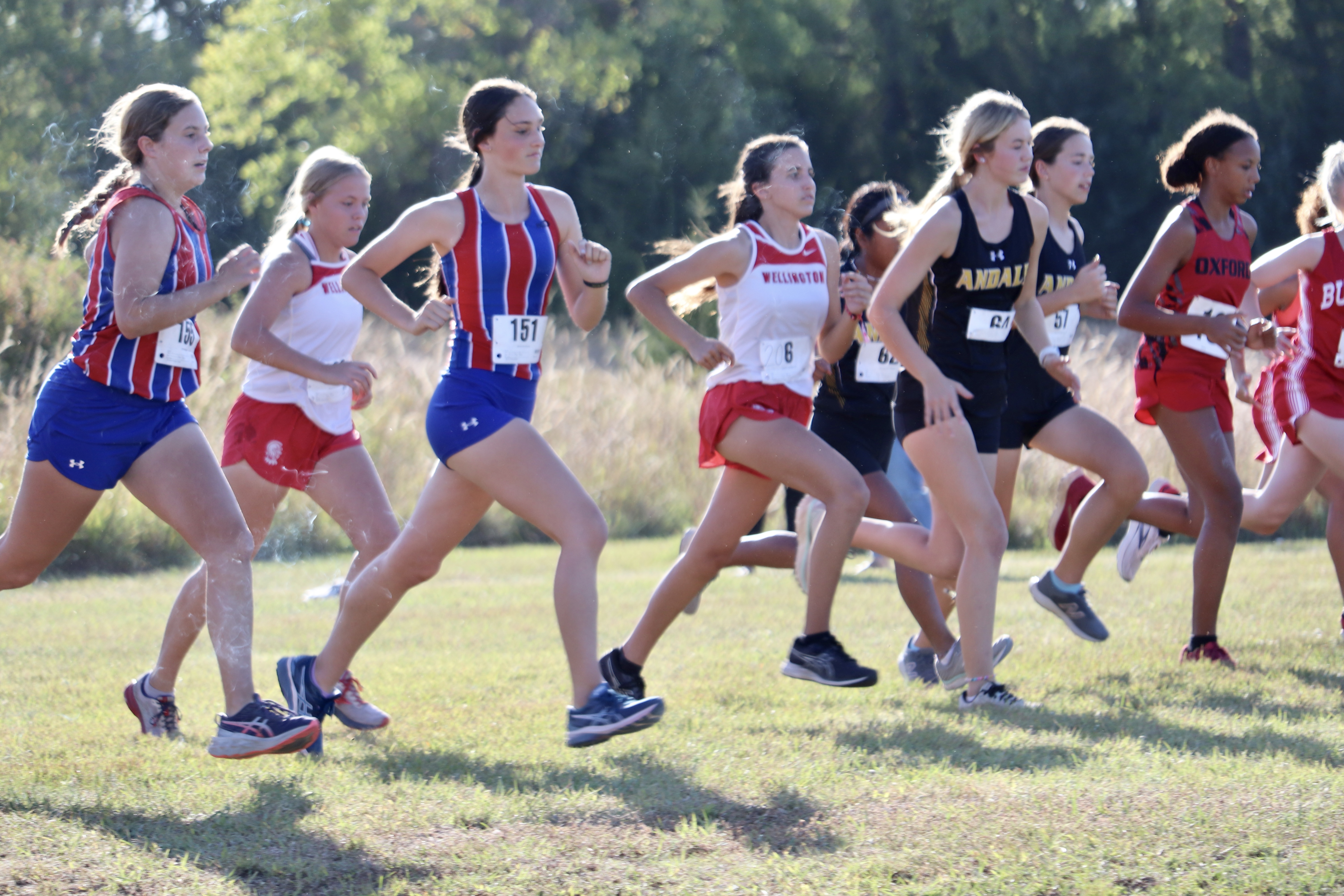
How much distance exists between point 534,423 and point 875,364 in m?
8.67

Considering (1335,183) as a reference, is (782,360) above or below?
below

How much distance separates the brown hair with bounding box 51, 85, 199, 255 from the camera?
4371mm

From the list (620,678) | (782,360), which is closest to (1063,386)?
(782,360)

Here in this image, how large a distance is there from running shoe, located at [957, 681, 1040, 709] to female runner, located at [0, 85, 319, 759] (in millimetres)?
2256

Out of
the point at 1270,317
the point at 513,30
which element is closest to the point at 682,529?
the point at 1270,317

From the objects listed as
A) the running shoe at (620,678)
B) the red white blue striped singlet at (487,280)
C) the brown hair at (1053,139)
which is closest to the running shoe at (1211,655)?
the brown hair at (1053,139)

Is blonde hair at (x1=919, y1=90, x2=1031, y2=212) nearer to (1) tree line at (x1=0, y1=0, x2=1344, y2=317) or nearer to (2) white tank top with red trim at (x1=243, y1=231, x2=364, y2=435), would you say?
(2) white tank top with red trim at (x1=243, y1=231, x2=364, y2=435)

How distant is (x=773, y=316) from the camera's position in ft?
17.4

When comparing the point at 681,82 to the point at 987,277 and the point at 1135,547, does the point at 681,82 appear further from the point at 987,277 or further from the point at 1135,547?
the point at 987,277

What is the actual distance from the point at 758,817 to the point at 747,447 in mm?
1643

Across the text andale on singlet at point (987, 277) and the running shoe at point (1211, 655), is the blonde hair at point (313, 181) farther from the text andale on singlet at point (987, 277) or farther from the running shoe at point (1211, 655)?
the running shoe at point (1211, 655)

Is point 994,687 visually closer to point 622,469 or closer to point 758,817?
point 758,817

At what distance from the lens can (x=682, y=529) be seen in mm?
13555

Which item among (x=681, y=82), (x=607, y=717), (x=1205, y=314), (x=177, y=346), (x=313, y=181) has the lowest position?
(x=607, y=717)
